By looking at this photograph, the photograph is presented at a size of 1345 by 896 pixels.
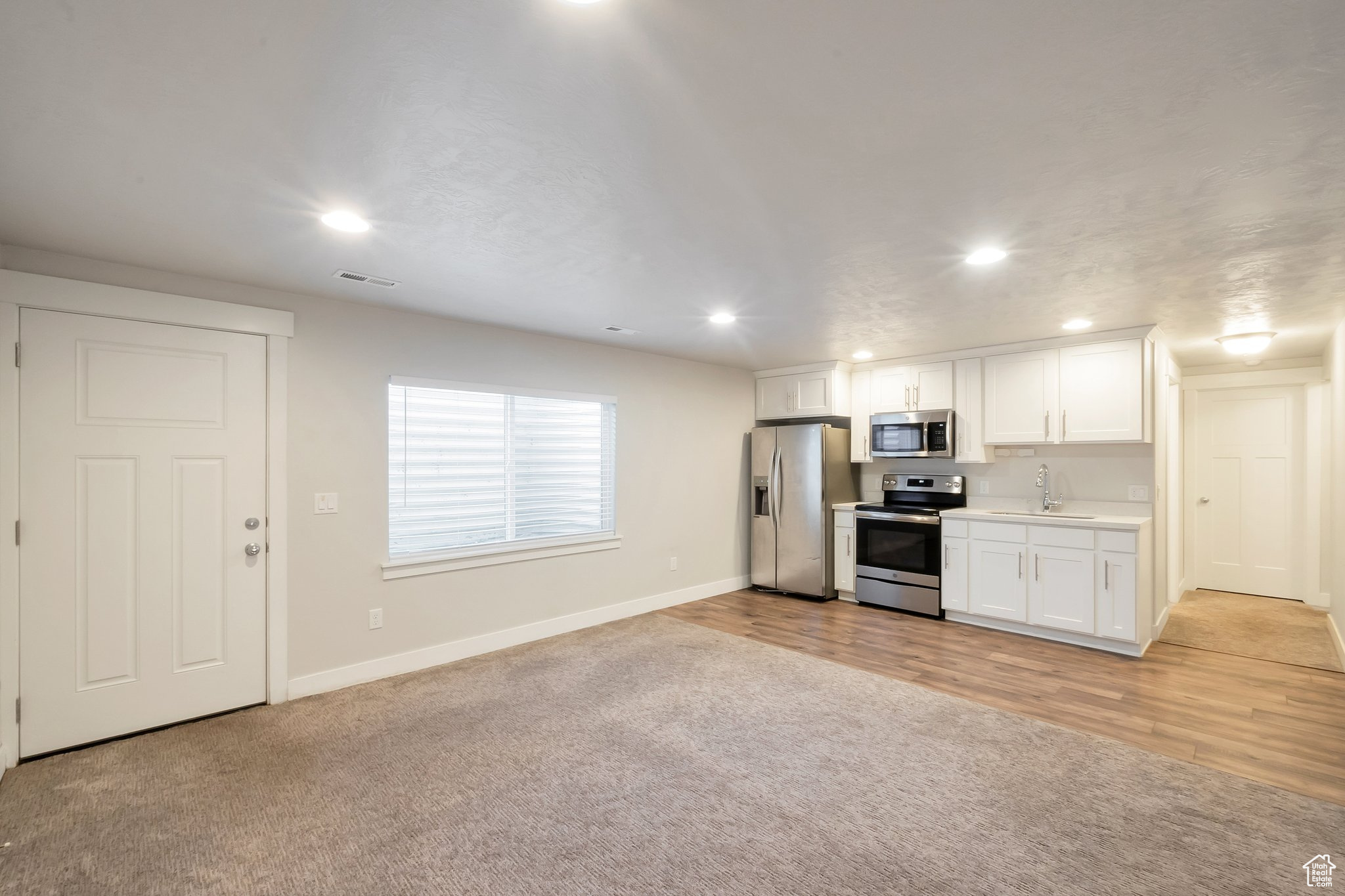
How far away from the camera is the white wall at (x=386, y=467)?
3375 mm

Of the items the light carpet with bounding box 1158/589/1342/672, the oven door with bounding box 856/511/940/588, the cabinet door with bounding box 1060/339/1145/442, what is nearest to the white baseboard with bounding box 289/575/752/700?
the oven door with bounding box 856/511/940/588

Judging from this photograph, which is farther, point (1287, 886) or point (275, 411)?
point (275, 411)

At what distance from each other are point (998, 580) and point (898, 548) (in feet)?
2.68

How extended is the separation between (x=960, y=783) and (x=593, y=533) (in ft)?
10.0

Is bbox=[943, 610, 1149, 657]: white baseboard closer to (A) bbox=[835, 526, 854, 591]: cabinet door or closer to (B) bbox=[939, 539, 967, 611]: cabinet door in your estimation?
(B) bbox=[939, 539, 967, 611]: cabinet door

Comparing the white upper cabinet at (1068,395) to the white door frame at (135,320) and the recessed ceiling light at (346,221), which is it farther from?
the white door frame at (135,320)

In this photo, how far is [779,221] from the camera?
233 centimetres

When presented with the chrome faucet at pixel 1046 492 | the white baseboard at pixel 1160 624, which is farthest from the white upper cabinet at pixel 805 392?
the white baseboard at pixel 1160 624

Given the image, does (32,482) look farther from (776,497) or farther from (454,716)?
(776,497)

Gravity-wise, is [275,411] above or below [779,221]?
below

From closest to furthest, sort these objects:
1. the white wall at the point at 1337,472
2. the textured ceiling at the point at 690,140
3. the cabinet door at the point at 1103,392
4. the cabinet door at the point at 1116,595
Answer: the textured ceiling at the point at 690,140 → the white wall at the point at 1337,472 → the cabinet door at the point at 1116,595 → the cabinet door at the point at 1103,392

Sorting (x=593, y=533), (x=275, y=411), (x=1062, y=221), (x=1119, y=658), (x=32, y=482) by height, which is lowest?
(x=1119, y=658)

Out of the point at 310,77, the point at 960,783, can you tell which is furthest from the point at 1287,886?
the point at 310,77

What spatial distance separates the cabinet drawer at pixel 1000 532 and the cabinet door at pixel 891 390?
48.2 inches
